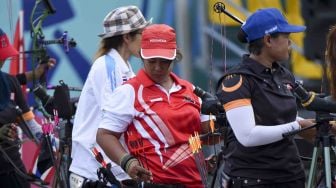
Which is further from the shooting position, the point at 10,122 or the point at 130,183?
the point at 10,122

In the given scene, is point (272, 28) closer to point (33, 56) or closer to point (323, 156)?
point (323, 156)

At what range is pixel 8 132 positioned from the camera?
7.21 metres

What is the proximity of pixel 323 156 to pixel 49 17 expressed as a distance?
4682mm

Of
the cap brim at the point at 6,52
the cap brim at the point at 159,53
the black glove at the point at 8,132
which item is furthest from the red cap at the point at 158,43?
the cap brim at the point at 6,52

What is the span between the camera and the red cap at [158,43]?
5.07 meters

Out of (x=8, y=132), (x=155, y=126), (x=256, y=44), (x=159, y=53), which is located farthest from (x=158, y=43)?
(x=8, y=132)

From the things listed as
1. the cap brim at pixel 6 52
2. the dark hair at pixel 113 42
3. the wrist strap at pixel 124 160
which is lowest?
the wrist strap at pixel 124 160

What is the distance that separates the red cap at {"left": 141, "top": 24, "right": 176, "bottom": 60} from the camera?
5.07 meters

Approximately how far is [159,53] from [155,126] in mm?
376

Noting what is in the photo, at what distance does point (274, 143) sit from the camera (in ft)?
15.8

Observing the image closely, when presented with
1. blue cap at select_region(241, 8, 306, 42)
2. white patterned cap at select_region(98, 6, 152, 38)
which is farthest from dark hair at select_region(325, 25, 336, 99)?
white patterned cap at select_region(98, 6, 152, 38)

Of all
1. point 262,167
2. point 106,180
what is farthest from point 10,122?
point 262,167

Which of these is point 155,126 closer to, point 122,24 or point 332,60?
point 332,60

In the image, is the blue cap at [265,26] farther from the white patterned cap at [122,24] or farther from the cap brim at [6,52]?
the cap brim at [6,52]
